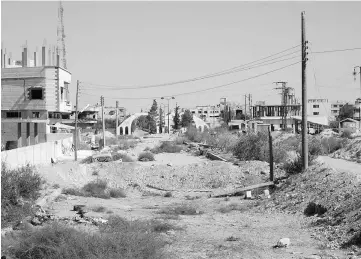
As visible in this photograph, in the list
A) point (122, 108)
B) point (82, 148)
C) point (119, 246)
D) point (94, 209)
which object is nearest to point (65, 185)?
point (94, 209)

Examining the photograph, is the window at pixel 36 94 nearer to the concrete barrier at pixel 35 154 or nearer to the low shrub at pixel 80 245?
the concrete barrier at pixel 35 154

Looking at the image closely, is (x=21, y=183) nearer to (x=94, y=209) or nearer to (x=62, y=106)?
(x=94, y=209)

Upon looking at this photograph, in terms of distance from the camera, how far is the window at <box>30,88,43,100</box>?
169 ft

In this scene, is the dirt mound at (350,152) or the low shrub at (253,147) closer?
the dirt mound at (350,152)

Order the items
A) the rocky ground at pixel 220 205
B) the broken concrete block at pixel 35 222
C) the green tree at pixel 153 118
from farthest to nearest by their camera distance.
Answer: the green tree at pixel 153 118
the broken concrete block at pixel 35 222
the rocky ground at pixel 220 205

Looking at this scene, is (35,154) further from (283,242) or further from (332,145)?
(332,145)

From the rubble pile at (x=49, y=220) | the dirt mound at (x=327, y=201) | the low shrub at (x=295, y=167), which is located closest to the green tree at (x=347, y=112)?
the low shrub at (x=295, y=167)

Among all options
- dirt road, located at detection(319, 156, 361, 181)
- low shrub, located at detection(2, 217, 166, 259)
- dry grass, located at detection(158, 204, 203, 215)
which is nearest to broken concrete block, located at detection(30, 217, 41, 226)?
low shrub, located at detection(2, 217, 166, 259)

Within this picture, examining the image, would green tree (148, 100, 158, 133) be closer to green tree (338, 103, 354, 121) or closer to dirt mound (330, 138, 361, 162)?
green tree (338, 103, 354, 121)

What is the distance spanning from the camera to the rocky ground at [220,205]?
42.7ft

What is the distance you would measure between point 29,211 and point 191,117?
10308 centimetres

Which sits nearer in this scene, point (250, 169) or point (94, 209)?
point (94, 209)

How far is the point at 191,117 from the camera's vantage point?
388 feet

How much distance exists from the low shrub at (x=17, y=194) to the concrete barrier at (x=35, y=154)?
2.21 meters
